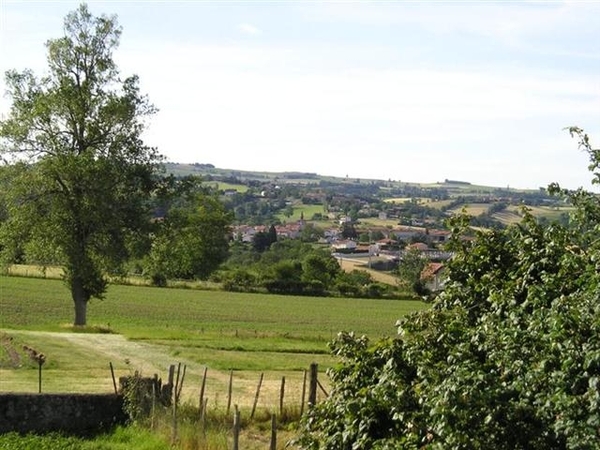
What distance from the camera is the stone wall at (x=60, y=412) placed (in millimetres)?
18922

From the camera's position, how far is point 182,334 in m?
40.5

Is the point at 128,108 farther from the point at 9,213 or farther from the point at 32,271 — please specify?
the point at 32,271

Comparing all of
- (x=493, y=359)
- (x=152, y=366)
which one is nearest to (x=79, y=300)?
(x=152, y=366)

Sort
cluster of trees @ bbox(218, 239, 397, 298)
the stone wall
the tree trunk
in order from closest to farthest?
the stone wall < the tree trunk < cluster of trees @ bbox(218, 239, 397, 298)

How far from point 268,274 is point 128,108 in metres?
43.8

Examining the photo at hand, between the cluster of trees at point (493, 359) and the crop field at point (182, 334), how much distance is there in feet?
33.7

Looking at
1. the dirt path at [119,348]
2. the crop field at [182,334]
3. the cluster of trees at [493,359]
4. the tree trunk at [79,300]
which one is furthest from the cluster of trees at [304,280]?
the cluster of trees at [493,359]

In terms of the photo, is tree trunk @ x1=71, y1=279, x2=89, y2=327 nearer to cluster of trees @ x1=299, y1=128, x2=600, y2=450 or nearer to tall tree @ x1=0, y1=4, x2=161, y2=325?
tall tree @ x1=0, y1=4, x2=161, y2=325

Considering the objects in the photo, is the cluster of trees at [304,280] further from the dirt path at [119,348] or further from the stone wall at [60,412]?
the stone wall at [60,412]

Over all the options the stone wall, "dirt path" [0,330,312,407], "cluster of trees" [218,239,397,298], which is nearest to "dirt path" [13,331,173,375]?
"dirt path" [0,330,312,407]

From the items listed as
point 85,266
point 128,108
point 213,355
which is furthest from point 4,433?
point 128,108

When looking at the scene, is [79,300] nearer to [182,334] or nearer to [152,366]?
[182,334]

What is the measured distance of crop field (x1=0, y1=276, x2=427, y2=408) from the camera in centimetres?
2595

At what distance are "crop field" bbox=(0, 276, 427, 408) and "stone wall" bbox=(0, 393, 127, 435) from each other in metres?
2.77
